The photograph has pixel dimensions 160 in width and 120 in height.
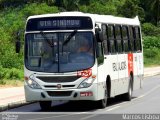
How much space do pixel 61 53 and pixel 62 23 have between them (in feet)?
3.22

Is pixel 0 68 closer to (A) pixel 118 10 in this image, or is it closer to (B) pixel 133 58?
(B) pixel 133 58

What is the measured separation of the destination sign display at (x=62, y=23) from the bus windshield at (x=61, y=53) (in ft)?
0.65

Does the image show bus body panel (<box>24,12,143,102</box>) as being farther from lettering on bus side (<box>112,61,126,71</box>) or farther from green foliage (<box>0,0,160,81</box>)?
green foliage (<box>0,0,160,81</box>)

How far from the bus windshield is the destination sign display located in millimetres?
199

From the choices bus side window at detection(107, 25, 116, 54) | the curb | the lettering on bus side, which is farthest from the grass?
the curb

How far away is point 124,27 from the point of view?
23.5 m

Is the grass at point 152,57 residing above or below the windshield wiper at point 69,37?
below

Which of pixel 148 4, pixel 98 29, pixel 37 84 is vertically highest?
pixel 98 29

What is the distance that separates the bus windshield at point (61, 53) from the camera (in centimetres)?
1909

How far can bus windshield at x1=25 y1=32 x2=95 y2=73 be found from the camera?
62.6 ft

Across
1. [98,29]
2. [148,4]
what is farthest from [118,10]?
[98,29]

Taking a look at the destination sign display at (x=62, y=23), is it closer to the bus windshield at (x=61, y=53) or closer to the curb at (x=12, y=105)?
the bus windshield at (x=61, y=53)

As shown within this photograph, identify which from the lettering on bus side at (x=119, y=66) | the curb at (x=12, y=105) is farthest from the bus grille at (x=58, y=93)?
the lettering on bus side at (x=119, y=66)

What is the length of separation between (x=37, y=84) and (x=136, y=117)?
3.58m
